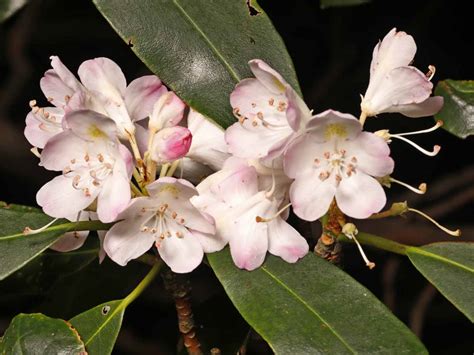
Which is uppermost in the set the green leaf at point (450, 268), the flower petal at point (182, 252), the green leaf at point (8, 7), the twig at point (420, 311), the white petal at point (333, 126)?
the green leaf at point (8, 7)

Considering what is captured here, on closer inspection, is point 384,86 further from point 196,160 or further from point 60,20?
point 60,20

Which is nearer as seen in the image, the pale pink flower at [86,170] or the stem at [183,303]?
the pale pink flower at [86,170]

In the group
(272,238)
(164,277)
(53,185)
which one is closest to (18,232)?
(53,185)

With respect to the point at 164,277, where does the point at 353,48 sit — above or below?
below

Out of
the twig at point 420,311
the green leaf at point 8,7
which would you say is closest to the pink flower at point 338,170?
the green leaf at point 8,7

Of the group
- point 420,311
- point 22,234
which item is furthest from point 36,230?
point 420,311

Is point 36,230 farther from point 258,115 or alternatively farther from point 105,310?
point 258,115

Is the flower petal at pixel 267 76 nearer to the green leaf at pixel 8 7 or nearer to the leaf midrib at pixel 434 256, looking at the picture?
the leaf midrib at pixel 434 256
